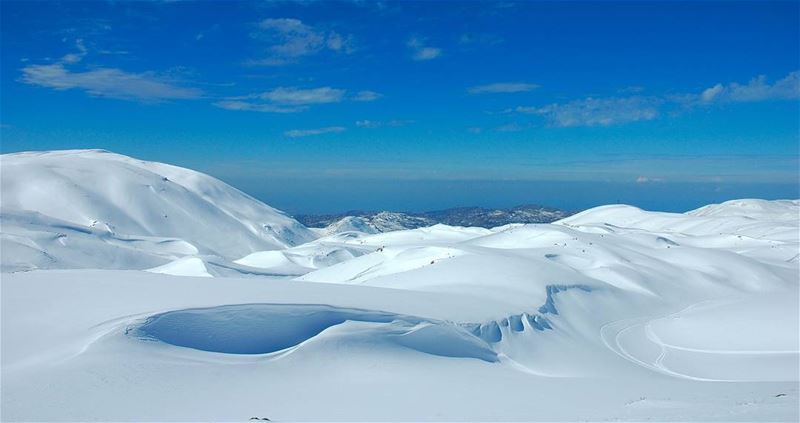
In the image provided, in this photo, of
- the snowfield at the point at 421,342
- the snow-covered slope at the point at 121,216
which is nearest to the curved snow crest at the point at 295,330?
the snowfield at the point at 421,342

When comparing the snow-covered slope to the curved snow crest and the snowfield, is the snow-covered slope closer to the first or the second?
the snowfield

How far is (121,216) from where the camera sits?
299 ft

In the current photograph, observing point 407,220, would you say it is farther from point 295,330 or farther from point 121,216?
point 295,330

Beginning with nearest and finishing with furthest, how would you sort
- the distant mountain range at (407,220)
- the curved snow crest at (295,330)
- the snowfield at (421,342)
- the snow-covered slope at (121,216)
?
1. the snowfield at (421,342)
2. the curved snow crest at (295,330)
3. the snow-covered slope at (121,216)
4. the distant mountain range at (407,220)

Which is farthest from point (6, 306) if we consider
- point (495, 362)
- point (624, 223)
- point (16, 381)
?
point (624, 223)

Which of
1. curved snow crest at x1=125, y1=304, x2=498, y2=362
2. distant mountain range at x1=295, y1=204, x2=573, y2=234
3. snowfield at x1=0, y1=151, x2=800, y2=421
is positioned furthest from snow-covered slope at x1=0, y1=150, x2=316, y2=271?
curved snow crest at x1=125, y1=304, x2=498, y2=362

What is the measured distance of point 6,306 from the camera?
15.7 metres

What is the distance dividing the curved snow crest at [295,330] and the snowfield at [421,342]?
2.0 inches

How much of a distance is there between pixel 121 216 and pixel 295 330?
87006 millimetres

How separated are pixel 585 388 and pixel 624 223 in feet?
322

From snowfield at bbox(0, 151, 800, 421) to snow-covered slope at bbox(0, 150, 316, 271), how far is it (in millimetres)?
33938

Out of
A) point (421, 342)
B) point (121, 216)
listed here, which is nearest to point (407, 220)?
point (121, 216)

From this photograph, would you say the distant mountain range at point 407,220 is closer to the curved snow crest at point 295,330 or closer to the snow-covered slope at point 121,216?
the snow-covered slope at point 121,216

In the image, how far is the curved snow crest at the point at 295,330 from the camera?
14.4 metres
